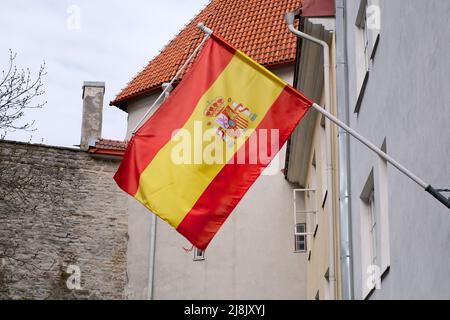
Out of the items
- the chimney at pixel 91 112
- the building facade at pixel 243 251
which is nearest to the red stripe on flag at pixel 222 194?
the building facade at pixel 243 251

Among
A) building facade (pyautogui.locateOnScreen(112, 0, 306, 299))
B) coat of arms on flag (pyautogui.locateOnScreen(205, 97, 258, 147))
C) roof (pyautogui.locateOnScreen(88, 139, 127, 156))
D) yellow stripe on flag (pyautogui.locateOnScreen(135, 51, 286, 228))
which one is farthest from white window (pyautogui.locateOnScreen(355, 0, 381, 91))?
roof (pyautogui.locateOnScreen(88, 139, 127, 156))

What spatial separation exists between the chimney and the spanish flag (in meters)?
19.0

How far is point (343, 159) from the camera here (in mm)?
12289

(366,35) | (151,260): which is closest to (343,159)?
(366,35)

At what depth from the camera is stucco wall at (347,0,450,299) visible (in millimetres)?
7055

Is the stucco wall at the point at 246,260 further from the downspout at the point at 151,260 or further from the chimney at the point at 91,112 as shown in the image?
the chimney at the point at 91,112

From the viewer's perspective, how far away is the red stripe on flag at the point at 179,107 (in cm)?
852

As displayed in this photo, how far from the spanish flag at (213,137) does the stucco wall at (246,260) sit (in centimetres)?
1570

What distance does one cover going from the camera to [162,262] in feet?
83.4

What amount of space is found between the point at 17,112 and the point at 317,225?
5.27m

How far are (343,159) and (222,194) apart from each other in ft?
13.6

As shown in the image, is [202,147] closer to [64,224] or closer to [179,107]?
[179,107]

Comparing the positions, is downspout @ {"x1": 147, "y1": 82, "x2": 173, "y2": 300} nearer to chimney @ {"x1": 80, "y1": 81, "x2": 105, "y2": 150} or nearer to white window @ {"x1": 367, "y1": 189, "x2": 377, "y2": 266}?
chimney @ {"x1": 80, "y1": 81, "x2": 105, "y2": 150}
